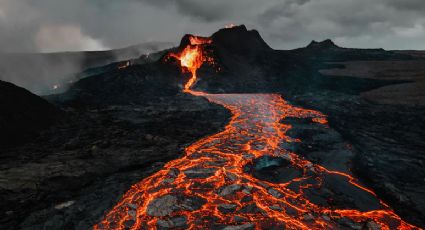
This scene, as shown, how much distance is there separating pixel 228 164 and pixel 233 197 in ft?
10.2

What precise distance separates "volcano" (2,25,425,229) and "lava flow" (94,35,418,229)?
5cm

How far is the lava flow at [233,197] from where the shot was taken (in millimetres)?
9211

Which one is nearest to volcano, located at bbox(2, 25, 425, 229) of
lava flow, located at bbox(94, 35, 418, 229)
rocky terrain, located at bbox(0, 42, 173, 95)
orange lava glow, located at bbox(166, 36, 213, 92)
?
lava flow, located at bbox(94, 35, 418, 229)

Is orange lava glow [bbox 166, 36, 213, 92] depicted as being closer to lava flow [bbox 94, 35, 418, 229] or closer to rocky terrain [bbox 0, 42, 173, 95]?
lava flow [bbox 94, 35, 418, 229]

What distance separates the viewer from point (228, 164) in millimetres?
13766

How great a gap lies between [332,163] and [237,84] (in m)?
27.3

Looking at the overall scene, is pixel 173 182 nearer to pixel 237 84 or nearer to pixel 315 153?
pixel 315 153

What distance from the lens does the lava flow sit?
921cm

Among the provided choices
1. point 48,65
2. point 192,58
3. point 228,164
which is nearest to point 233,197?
point 228,164

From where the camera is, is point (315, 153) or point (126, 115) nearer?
point (315, 153)

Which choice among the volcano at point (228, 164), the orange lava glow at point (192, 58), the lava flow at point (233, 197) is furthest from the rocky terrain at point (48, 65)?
the lava flow at point (233, 197)

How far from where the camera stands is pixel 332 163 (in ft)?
47.1

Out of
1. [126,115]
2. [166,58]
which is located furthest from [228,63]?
[126,115]

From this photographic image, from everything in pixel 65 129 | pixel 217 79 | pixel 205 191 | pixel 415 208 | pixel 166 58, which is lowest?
pixel 415 208
